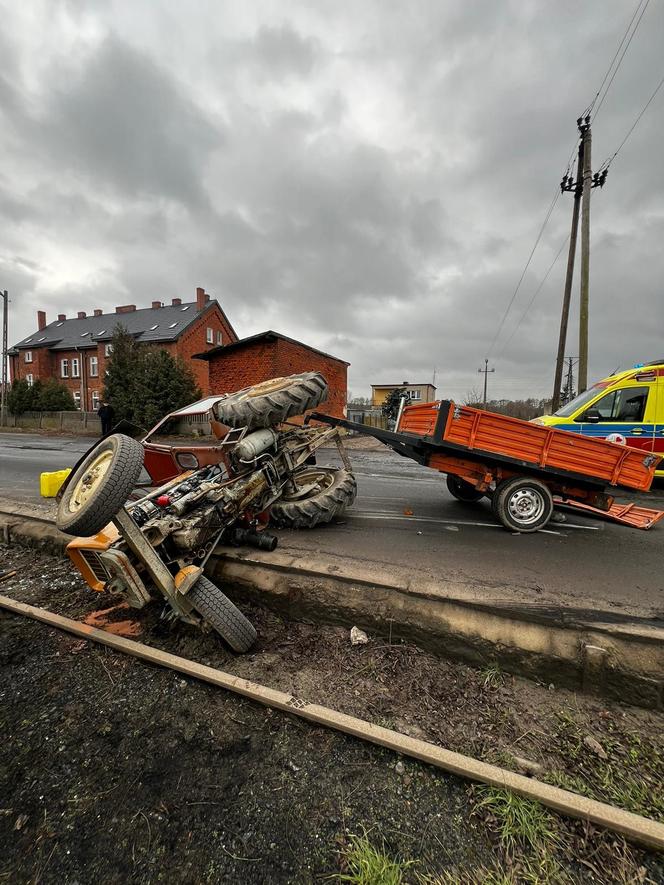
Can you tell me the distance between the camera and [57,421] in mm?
28031

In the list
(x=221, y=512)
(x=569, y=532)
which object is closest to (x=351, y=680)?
(x=221, y=512)

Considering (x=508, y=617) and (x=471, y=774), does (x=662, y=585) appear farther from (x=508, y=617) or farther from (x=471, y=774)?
(x=471, y=774)

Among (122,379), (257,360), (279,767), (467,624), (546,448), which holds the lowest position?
(279,767)

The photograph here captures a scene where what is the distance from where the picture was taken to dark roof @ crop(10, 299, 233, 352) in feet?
122

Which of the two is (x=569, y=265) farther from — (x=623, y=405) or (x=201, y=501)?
(x=201, y=501)

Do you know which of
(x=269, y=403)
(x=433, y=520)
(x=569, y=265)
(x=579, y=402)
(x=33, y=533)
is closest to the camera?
(x=269, y=403)

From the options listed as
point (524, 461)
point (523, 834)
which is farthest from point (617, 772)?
point (524, 461)

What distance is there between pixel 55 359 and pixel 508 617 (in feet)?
169

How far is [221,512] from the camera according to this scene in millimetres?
3629

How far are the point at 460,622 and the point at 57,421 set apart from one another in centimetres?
3284

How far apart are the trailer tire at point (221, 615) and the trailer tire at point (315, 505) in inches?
92.6

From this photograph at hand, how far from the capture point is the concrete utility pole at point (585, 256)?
1320 centimetres

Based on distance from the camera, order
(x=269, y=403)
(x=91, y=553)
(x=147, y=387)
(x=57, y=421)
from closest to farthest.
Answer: (x=91, y=553), (x=269, y=403), (x=147, y=387), (x=57, y=421)

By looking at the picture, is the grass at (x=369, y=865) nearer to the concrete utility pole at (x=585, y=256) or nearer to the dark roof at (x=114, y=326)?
the concrete utility pole at (x=585, y=256)
